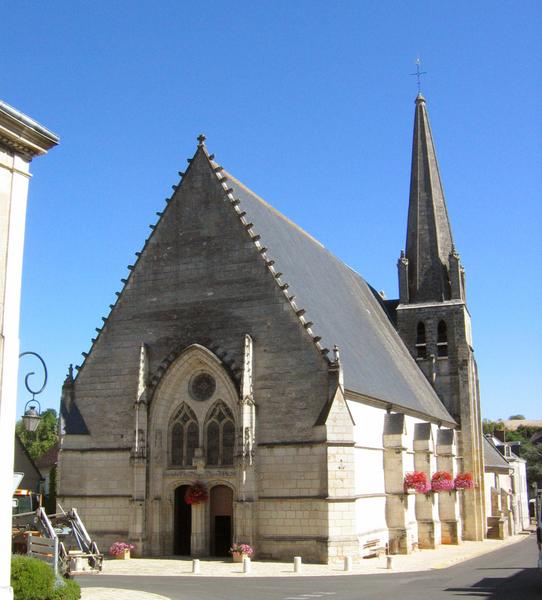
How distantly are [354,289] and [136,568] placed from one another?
18.2 meters

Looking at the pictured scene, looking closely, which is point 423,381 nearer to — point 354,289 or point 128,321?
point 354,289

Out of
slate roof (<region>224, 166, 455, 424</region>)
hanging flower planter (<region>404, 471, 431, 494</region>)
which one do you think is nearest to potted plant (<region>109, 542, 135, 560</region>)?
A: slate roof (<region>224, 166, 455, 424</region>)

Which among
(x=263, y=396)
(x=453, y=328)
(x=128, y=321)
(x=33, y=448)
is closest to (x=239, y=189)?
(x=128, y=321)

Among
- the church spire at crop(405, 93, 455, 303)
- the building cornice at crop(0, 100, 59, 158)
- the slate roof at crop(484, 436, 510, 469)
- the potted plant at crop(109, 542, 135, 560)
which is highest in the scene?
the church spire at crop(405, 93, 455, 303)

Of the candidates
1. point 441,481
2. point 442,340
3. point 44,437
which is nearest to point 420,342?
point 442,340

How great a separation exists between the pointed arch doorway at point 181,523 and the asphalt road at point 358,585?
5425 mm

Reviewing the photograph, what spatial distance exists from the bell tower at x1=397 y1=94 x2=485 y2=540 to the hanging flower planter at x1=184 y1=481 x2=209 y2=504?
15816mm

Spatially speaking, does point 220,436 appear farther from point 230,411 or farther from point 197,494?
point 197,494

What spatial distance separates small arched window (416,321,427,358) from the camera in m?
38.7

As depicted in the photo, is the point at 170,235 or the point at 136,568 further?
the point at 170,235

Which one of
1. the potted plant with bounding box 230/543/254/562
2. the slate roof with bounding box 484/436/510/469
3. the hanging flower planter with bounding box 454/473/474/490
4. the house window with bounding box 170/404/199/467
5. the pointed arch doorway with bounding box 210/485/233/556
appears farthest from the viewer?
the slate roof with bounding box 484/436/510/469

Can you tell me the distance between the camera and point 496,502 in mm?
40312

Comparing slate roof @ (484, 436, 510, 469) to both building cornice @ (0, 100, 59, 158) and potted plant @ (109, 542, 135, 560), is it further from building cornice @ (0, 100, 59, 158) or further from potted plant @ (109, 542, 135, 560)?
building cornice @ (0, 100, 59, 158)

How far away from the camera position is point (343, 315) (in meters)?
29.7
